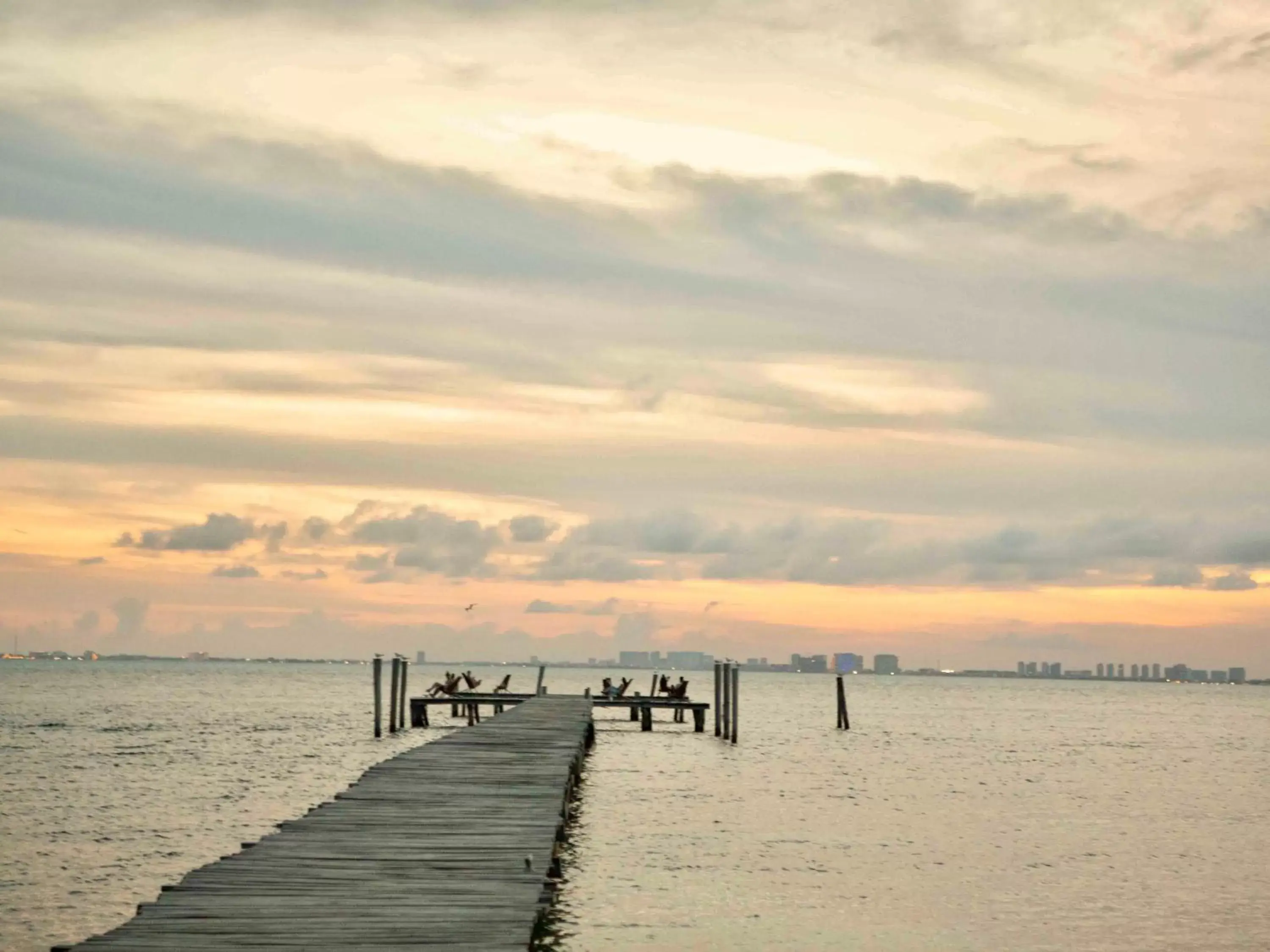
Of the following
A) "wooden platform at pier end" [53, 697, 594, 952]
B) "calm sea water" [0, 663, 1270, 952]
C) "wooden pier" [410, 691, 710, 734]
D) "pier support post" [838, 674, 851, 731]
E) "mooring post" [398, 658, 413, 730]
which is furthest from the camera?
"pier support post" [838, 674, 851, 731]

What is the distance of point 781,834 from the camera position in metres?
28.1

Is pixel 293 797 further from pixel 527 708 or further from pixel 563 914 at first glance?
pixel 563 914

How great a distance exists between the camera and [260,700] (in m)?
111

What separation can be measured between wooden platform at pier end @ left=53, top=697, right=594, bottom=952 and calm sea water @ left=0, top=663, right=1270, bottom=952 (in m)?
2.01

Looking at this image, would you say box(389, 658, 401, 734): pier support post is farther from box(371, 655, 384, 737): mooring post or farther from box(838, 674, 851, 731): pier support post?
box(838, 674, 851, 731): pier support post

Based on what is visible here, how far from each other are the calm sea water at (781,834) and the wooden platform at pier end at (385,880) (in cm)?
201

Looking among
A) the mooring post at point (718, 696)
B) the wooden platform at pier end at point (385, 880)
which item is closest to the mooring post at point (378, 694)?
the mooring post at point (718, 696)

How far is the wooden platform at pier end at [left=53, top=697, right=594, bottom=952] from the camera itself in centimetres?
1074

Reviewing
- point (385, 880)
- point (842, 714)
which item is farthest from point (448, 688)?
point (385, 880)

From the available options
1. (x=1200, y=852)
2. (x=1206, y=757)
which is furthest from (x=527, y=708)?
(x=1206, y=757)

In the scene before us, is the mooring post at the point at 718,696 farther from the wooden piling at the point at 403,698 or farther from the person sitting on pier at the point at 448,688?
the wooden piling at the point at 403,698

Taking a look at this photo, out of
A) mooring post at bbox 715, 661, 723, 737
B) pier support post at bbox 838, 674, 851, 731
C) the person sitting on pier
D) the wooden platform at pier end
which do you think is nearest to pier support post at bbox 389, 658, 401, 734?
the person sitting on pier

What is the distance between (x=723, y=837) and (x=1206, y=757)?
42827 millimetres

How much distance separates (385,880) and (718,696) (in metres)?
45.9
